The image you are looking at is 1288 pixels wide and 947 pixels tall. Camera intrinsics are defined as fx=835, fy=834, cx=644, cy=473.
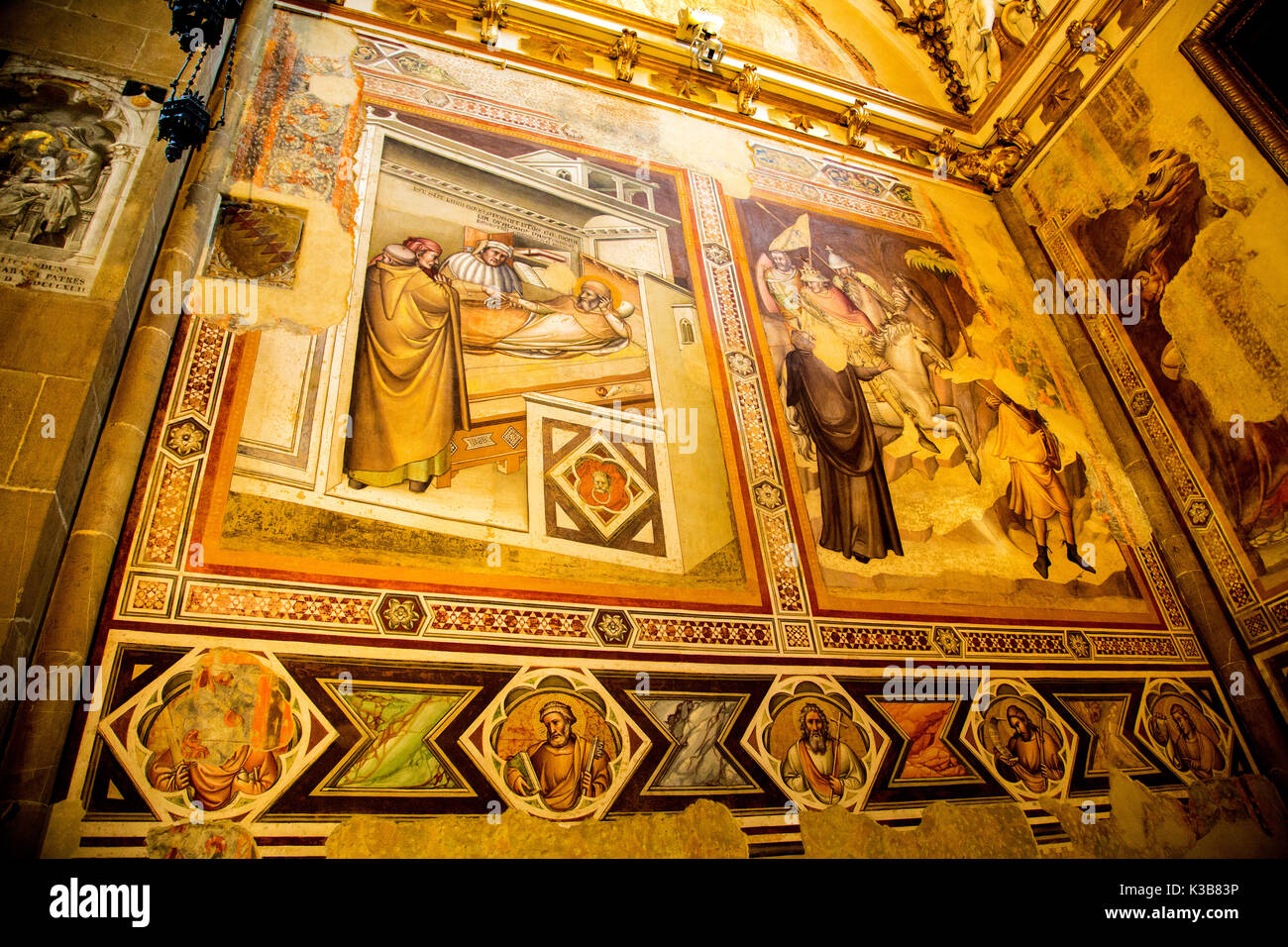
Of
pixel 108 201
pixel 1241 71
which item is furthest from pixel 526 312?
pixel 1241 71

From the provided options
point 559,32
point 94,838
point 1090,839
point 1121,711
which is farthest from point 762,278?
point 94,838

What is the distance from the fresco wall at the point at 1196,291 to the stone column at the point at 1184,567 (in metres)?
0.08

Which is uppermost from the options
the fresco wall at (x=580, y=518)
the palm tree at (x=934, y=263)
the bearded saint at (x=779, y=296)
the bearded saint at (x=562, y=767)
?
the palm tree at (x=934, y=263)

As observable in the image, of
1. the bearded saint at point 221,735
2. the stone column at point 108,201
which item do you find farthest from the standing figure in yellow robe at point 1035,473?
the stone column at point 108,201

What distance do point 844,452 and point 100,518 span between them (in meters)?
4.19

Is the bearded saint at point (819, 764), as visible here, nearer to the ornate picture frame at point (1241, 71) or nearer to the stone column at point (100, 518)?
the stone column at point (100, 518)

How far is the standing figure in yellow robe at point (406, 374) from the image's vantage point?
4.30 meters

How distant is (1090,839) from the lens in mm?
4430

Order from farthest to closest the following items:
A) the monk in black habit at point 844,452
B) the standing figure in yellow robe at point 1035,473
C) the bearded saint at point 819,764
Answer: the standing figure in yellow robe at point 1035,473, the monk in black habit at point 844,452, the bearded saint at point 819,764

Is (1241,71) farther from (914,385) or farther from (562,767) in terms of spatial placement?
(562,767)

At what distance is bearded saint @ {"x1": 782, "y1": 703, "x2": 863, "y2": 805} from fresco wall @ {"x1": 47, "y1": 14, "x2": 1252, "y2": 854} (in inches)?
0.6

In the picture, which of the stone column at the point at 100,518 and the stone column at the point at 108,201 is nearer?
the stone column at the point at 100,518

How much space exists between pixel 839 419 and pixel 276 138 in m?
4.12

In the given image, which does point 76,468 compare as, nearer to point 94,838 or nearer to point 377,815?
point 94,838
